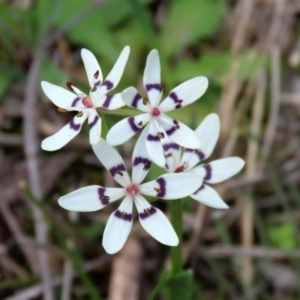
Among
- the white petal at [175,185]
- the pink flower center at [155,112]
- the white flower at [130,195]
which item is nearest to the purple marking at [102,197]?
the white flower at [130,195]

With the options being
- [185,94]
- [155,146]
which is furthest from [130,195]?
[185,94]

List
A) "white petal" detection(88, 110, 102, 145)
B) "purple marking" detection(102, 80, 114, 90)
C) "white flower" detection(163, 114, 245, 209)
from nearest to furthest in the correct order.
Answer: "white petal" detection(88, 110, 102, 145) < "purple marking" detection(102, 80, 114, 90) < "white flower" detection(163, 114, 245, 209)

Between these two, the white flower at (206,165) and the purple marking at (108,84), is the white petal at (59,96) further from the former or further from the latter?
the white flower at (206,165)

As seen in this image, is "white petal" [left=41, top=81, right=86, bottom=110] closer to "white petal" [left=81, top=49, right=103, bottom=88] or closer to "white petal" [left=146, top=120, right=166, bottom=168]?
"white petal" [left=81, top=49, right=103, bottom=88]

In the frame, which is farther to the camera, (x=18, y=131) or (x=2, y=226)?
(x=18, y=131)

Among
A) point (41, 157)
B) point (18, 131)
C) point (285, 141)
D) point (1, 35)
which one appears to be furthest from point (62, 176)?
point (285, 141)

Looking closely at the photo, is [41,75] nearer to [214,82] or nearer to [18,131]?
[18,131]

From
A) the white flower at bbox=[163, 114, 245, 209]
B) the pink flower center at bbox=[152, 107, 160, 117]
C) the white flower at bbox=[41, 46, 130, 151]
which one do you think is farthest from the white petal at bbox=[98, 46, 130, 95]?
the white flower at bbox=[163, 114, 245, 209]
